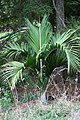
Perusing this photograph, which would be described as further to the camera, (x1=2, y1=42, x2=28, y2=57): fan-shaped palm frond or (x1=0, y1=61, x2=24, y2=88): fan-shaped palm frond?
(x1=2, y1=42, x2=28, y2=57): fan-shaped palm frond

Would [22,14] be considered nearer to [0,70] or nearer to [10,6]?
[10,6]

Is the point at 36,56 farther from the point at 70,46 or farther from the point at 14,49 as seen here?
the point at 70,46

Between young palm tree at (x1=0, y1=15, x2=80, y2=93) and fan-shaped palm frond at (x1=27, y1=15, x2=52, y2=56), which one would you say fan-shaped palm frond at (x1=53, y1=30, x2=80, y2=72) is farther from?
fan-shaped palm frond at (x1=27, y1=15, x2=52, y2=56)

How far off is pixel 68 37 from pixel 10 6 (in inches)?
112

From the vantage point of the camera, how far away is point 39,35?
6508 millimetres

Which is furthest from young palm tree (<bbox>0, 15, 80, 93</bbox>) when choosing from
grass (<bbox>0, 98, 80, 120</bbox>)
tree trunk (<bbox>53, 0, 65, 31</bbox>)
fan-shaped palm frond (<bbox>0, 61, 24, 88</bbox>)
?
tree trunk (<bbox>53, 0, 65, 31</bbox>)

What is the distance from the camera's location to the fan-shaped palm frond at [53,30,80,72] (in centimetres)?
611

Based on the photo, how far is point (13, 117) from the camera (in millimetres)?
4336

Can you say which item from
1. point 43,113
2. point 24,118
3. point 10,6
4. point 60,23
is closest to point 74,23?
point 60,23

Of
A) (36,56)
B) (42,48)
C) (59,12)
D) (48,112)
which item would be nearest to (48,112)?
(48,112)

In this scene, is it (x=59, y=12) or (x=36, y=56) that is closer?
(x=36, y=56)

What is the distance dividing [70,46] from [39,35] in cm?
71

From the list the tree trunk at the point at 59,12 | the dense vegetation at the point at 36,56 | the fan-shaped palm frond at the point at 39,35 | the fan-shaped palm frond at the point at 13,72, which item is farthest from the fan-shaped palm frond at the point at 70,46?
the tree trunk at the point at 59,12

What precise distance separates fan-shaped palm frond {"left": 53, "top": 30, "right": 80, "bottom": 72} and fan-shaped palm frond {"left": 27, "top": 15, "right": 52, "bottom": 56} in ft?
0.64
